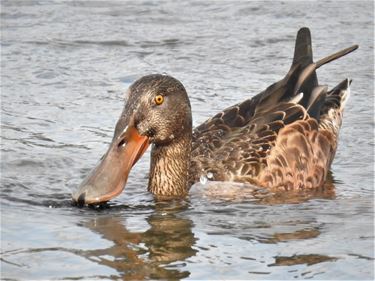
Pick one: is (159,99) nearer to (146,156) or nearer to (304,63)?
(146,156)

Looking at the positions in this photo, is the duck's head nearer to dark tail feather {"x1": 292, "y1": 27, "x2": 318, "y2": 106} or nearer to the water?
the water

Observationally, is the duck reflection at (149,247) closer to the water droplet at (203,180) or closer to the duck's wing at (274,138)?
the water droplet at (203,180)

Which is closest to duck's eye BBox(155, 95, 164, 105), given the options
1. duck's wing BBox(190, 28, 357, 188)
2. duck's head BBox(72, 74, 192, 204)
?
duck's head BBox(72, 74, 192, 204)

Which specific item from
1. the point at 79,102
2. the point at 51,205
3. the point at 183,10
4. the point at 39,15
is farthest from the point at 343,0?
the point at 51,205

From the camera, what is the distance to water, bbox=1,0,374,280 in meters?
7.54

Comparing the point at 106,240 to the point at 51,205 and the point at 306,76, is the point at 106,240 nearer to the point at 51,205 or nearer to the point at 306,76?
the point at 51,205

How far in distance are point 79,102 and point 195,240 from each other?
14.0 ft

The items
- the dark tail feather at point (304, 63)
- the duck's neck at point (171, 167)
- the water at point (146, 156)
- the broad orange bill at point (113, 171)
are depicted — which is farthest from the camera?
the dark tail feather at point (304, 63)

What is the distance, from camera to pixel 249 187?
30.9 ft

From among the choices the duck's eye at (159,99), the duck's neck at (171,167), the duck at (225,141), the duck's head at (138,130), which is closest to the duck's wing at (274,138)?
the duck at (225,141)

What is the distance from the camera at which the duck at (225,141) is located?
8.77m

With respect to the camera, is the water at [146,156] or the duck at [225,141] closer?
the water at [146,156]

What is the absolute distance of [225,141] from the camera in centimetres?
959

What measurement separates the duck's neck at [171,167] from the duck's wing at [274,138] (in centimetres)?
14
